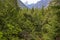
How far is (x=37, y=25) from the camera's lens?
46.1m

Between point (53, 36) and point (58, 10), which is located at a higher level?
point (58, 10)

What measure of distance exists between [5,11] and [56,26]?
4.66 meters

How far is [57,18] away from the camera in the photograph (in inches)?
742

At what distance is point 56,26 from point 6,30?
416cm

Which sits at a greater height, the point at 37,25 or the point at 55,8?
the point at 55,8

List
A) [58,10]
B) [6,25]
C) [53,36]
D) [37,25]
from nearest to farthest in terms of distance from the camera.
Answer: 1. [58,10]
2. [6,25]
3. [53,36]
4. [37,25]

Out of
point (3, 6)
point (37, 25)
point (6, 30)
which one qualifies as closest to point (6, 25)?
point (6, 30)

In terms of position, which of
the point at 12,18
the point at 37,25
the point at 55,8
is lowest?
the point at 37,25

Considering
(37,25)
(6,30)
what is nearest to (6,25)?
(6,30)

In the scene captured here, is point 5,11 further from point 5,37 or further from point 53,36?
point 53,36

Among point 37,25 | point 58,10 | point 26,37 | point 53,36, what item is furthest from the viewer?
Answer: point 37,25

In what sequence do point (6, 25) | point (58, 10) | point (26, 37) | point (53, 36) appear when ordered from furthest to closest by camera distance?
1. point (26, 37)
2. point (53, 36)
3. point (6, 25)
4. point (58, 10)

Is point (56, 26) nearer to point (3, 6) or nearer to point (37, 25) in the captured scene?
point (3, 6)

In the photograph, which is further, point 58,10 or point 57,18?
point 57,18
